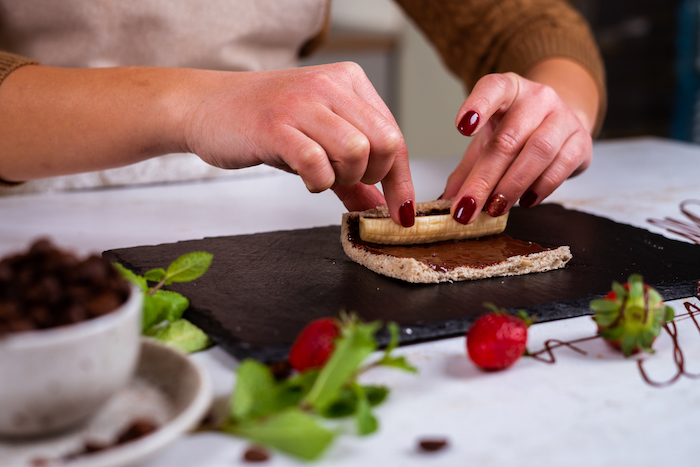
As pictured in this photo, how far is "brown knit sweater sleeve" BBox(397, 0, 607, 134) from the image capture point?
247 cm

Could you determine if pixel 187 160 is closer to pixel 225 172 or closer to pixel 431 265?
pixel 225 172

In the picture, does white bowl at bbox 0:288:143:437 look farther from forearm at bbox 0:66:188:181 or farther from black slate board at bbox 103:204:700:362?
forearm at bbox 0:66:188:181

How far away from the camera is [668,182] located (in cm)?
234

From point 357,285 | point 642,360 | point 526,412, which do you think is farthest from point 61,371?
point 642,360

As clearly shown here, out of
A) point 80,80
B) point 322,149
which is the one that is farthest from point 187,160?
point 322,149

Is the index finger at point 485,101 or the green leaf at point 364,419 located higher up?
the index finger at point 485,101

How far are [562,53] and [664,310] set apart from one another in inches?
66.0

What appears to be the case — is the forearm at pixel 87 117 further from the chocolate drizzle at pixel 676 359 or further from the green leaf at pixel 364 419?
the chocolate drizzle at pixel 676 359

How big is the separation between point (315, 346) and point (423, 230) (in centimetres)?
68

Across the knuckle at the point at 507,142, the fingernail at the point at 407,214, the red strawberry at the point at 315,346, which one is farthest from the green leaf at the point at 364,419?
the knuckle at the point at 507,142

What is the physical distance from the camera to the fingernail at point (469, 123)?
1.46 meters

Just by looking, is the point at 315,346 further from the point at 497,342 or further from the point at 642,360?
the point at 642,360

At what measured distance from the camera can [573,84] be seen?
2248 millimetres

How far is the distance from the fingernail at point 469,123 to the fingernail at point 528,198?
326 millimetres
